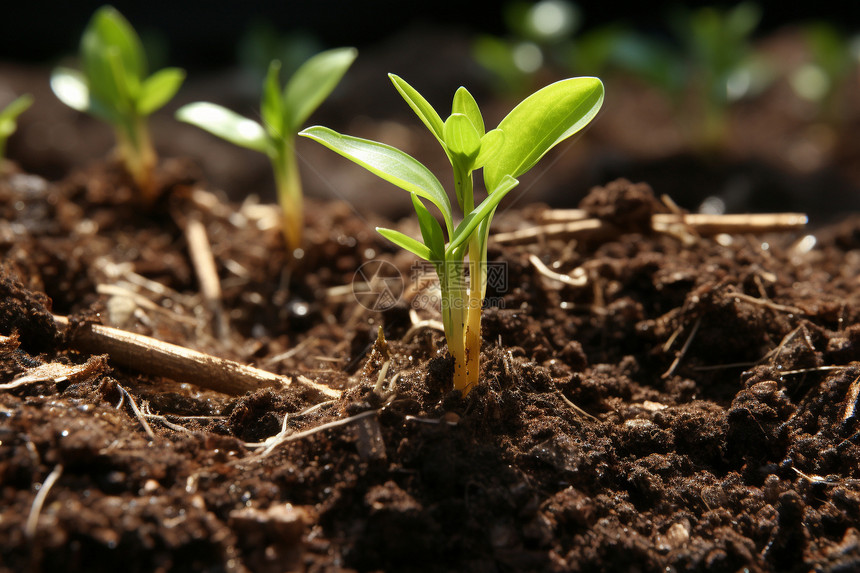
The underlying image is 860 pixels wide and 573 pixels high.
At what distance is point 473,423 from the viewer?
110 centimetres

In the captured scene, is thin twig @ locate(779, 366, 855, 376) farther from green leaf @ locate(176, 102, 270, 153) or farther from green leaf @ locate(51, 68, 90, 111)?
green leaf @ locate(51, 68, 90, 111)

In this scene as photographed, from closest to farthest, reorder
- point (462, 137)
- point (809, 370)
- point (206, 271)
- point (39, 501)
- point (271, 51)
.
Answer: point (39, 501)
point (462, 137)
point (809, 370)
point (206, 271)
point (271, 51)

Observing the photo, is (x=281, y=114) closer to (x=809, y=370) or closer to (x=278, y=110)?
(x=278, y=110)

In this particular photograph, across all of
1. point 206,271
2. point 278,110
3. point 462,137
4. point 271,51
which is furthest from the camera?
point 271,51

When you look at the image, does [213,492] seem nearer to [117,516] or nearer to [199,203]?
[117,516]

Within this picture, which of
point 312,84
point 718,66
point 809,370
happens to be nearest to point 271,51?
point 312,84

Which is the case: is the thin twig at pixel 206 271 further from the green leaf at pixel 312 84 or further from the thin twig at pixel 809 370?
the thin twig at pixel 809 370

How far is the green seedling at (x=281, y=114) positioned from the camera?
163 centimetres

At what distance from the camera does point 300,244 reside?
181cm

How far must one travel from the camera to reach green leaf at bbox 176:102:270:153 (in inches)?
64.1

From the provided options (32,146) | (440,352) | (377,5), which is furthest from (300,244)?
(377,5)

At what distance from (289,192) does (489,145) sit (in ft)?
2.77

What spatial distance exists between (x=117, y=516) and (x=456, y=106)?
83cm

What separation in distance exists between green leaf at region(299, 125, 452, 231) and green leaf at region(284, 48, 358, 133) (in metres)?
0.66
